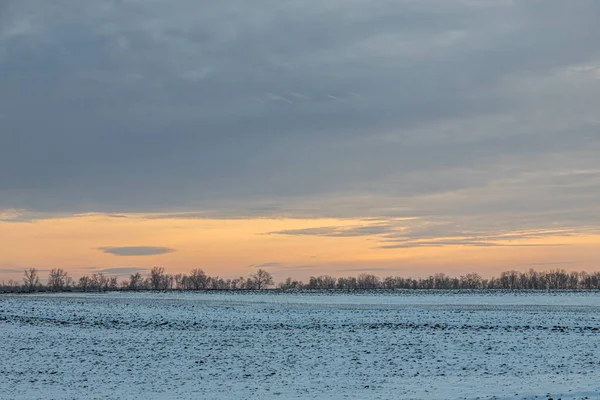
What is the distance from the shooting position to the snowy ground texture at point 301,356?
82.5ft

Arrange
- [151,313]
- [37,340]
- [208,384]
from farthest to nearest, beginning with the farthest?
[151,313] → [37,340] → [208,384]

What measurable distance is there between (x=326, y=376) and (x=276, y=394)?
4555 millimetres

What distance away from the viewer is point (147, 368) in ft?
102

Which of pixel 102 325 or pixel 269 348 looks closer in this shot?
pixel 269 348

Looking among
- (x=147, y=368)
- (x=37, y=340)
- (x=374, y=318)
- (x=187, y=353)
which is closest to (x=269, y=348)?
(x=187, y=353)

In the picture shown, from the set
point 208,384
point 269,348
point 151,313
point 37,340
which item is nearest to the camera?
point 208,384

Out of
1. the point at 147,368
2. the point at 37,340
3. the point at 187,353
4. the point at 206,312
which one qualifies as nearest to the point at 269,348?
the point at 187,353

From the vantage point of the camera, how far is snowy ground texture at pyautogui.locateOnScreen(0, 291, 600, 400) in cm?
2514

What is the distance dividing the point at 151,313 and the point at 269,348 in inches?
931

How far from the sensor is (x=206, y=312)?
5916 centimetres

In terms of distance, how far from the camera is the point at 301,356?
33.7 metres

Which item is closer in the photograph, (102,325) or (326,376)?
(326,376)

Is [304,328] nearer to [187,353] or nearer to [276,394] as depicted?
[187,353]

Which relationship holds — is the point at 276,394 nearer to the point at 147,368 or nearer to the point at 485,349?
the point at 147,368
